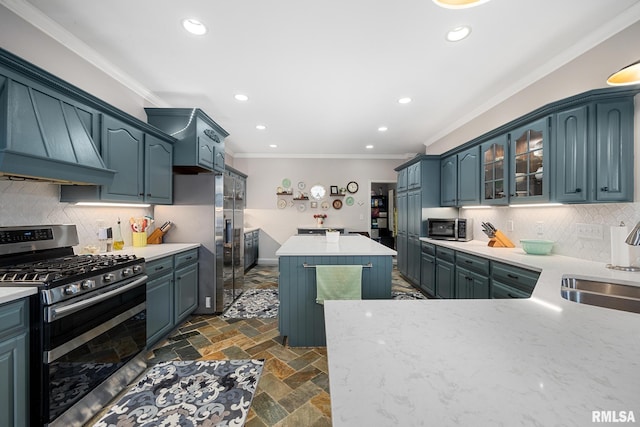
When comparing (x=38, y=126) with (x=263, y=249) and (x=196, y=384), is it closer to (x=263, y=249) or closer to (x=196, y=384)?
(x=196, y=384)

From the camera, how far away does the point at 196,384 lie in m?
1.94

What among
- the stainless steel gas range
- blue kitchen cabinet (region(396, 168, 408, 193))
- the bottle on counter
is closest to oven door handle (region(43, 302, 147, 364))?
the stainless steel gas range

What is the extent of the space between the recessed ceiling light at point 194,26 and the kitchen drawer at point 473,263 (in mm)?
3286

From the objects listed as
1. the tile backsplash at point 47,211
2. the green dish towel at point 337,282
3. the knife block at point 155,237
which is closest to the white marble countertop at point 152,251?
the knife block at point 155,237

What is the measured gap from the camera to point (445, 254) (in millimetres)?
3305

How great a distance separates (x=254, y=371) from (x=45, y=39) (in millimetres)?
3119

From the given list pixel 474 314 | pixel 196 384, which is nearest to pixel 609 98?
pixel 474 314

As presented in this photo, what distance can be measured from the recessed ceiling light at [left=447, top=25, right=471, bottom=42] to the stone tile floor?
9.62 ft

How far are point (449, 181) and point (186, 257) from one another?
3745mm

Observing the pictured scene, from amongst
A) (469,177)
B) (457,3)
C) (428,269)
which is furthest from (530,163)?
(457,3)

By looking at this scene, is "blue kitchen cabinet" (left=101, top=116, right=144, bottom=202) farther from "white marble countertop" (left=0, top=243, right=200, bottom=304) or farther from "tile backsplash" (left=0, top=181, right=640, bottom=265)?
"white marble countertop" (left=0, top=243, right=200, bottom=304)

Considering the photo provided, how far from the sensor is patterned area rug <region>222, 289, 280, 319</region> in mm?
3176

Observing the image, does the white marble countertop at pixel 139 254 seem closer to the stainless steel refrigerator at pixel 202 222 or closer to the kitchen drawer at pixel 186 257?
the kitchen drawer at pixel 186 257

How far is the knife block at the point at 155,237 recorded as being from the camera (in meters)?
2.98
